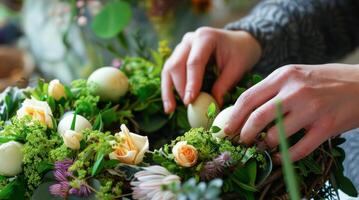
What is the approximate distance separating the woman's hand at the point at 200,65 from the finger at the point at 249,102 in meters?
0.10

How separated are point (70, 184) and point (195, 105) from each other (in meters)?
0.18

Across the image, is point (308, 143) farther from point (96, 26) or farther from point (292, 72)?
point (96, 26)

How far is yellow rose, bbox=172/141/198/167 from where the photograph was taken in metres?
0.43

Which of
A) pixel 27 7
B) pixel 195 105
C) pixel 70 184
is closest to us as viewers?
pixel 70 184

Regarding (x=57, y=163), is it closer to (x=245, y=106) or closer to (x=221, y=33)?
(x=245, y=106)

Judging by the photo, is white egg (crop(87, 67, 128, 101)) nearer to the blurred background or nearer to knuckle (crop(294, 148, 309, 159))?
knuckle (crop(294, 148, 309, 159))

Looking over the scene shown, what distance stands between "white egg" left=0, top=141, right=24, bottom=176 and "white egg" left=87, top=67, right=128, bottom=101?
13cm

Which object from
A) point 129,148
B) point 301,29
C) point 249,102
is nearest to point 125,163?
point 129,148

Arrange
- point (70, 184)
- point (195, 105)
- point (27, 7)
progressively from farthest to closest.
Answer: point (27, 7)
point (195, 105)
point (70, 184)

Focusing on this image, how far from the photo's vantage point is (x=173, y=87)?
1.94ft

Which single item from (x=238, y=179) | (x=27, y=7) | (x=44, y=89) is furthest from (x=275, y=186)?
(x=27, y=7)

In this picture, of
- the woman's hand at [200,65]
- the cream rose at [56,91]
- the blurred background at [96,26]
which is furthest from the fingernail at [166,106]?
the blurred background at [96,26]

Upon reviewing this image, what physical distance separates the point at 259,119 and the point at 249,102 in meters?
0.02

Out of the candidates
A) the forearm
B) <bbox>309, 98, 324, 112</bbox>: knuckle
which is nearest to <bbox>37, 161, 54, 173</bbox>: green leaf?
<bbox>309, 98, 324, 112</bbox>: knuckle
